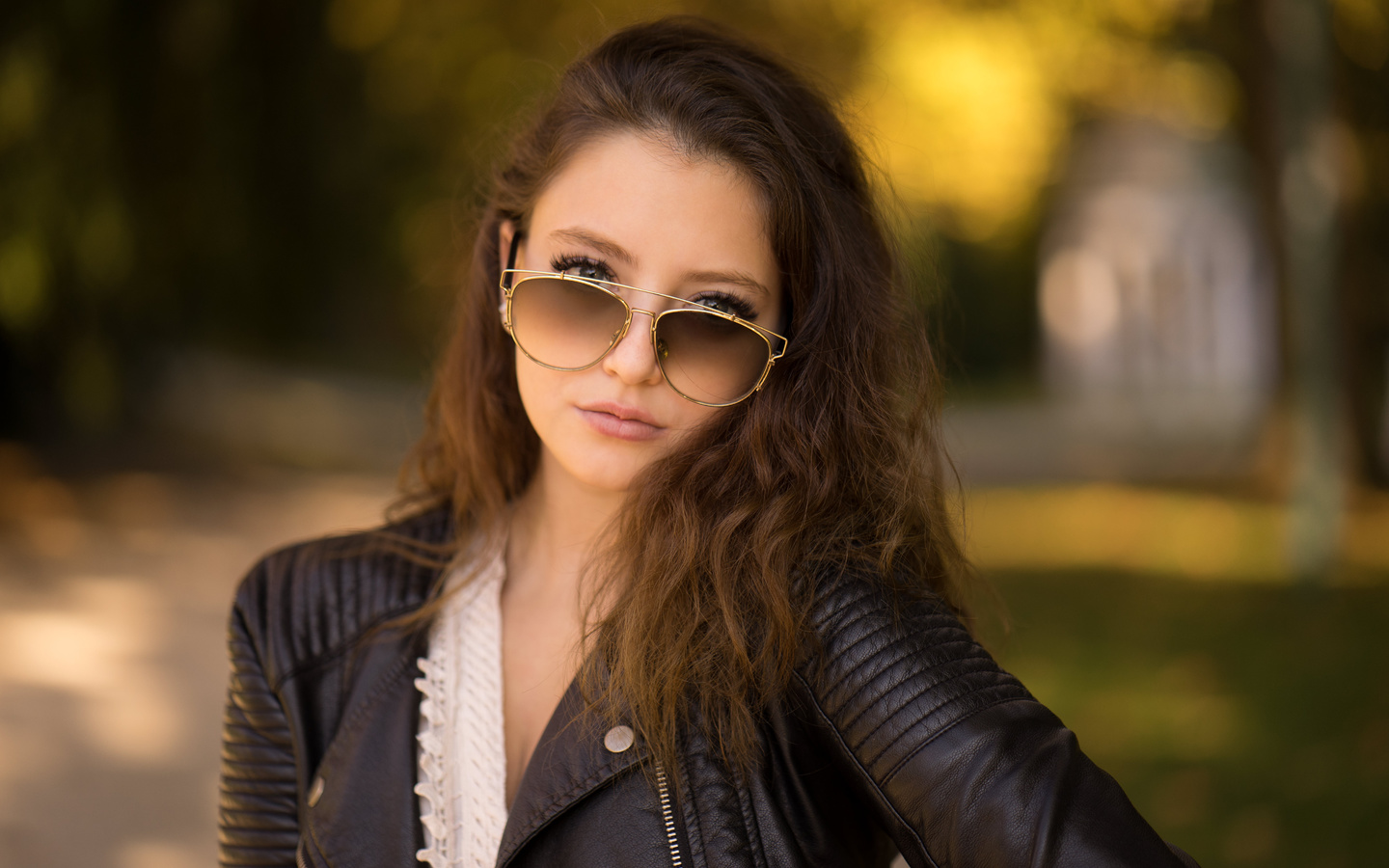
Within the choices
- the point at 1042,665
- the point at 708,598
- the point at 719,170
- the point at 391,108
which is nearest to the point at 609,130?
the point at 719,170

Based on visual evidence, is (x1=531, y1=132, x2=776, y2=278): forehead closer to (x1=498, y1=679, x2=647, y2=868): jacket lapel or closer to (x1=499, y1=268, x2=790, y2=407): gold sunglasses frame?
(x1=499, y1=268, x2=790, y2=407): gold sunglasses frame

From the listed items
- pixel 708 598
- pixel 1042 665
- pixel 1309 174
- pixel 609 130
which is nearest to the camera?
pixel 708 598

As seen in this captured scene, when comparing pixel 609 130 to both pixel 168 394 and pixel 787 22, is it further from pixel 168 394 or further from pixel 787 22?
pixel 168 394

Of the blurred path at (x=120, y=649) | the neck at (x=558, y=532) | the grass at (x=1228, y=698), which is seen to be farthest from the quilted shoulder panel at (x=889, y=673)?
the blurred path at (x=120, y=649)

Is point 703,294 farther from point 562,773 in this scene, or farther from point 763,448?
point 562,773

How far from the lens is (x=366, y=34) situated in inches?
380

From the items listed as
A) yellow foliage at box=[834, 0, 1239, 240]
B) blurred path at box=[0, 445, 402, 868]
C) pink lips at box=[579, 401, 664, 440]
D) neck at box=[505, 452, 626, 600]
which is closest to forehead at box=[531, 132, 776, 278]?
pink lips at box=[579, 401, 664, 440]

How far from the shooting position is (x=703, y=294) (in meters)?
1.59

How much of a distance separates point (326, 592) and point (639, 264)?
77cm

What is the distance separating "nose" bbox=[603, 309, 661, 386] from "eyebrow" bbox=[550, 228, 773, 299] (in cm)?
8

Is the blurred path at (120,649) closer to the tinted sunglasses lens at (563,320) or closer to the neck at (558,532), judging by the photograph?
the neck at (558,532)

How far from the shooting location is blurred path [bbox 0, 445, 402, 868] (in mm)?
3189

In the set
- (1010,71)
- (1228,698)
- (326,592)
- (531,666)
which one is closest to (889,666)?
(531,666)

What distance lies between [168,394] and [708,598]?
9070mm
